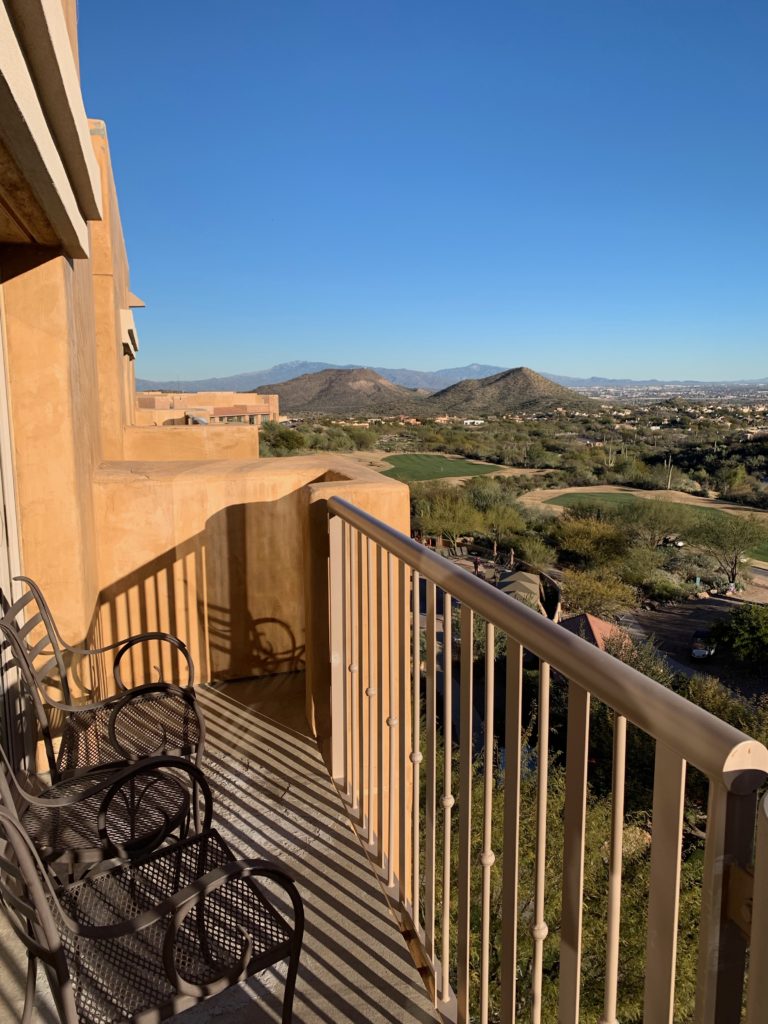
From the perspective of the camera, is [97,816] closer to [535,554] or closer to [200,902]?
[200,902]

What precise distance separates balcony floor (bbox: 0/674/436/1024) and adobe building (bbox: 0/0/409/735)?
0.29 m

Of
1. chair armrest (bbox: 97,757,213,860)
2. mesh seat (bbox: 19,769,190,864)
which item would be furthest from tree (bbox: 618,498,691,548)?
chair armrest (bbox: 97,757,213,860)

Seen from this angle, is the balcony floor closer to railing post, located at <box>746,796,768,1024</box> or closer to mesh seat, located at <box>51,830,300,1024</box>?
mesh seat, located at <box>51,830,300,1024</box>

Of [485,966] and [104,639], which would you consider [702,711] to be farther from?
[104,639]

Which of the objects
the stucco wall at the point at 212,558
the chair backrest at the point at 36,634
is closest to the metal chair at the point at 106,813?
the chair backrest at the point at 36,634

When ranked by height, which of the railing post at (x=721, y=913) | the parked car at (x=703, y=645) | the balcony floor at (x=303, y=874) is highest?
the railing post at (x=721, y=913)

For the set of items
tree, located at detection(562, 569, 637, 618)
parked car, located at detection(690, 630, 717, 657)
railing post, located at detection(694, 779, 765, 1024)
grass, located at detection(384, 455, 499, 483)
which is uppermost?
railing post, located at detection(694, 779, 765, 1024)

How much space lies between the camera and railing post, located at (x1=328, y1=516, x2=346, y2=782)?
2.84m

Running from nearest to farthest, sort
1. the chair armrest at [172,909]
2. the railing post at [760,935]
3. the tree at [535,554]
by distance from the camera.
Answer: the railing post at [760,935] → the chair armrest at [172,909] → the tree at [535,554]

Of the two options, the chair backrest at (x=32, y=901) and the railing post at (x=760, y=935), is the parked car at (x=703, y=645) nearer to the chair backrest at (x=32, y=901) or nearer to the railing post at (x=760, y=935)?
the chair backrest at (x=32, y=901)

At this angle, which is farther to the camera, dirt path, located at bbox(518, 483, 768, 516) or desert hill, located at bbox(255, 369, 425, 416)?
A: desert hill, located at bbox(255, 369, 425, 416)

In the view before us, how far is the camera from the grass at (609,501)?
3253 cm

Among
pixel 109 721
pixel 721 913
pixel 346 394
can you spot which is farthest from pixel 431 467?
pixel 346 394

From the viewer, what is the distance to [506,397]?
91000 mm
